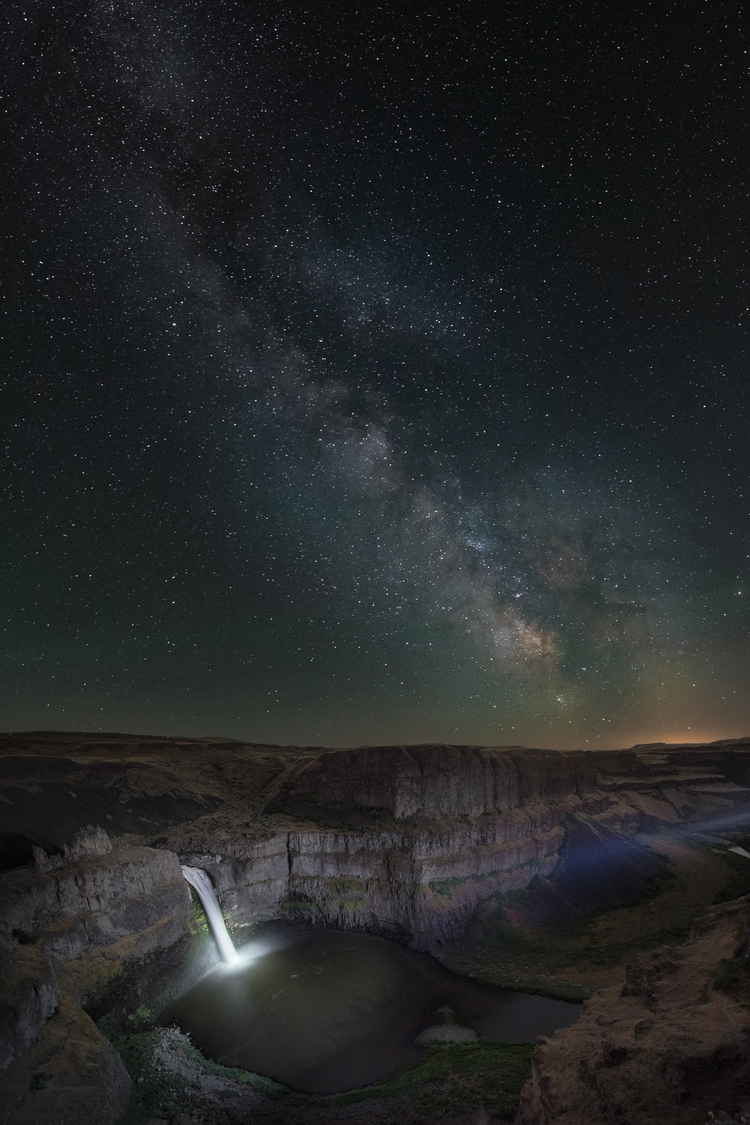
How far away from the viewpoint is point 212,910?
1259 inches

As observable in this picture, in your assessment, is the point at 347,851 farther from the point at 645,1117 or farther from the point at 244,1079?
the point at 645,1117

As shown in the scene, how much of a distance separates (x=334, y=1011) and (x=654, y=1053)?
1929cm

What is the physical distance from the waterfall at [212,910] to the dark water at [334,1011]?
3.18ft

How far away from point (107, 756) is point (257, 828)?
723 inches

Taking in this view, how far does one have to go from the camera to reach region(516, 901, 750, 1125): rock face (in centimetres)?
1139

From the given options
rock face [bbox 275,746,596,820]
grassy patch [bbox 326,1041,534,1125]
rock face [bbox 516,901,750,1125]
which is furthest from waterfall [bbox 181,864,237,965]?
rock face [bbox 516,901,750,1125]

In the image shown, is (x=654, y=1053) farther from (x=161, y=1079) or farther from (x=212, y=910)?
(x=212, y=910)

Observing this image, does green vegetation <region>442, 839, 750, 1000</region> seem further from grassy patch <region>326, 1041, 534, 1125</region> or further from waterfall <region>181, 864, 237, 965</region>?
waterfall <region>181, 864, 237, 965</region>

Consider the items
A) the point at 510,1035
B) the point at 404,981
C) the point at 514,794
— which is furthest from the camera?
the point at 514,794

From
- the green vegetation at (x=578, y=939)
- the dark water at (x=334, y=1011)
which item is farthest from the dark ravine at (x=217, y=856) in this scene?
the dark water at (x=334, y=1011)

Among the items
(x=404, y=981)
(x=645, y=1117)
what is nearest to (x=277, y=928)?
(x=404, y=981)

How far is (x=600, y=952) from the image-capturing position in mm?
33938

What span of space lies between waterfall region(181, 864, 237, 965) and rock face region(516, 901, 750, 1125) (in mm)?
20322

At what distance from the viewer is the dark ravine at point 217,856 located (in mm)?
18875
